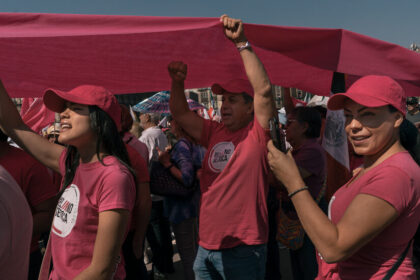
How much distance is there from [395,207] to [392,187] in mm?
70

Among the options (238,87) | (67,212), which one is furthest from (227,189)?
(67,212)

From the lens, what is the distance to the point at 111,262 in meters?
1.57

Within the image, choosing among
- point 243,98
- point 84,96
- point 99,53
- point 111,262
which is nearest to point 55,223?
point 111,262

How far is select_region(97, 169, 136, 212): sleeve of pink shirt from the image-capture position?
1.57m

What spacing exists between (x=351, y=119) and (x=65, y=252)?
4.65 feet

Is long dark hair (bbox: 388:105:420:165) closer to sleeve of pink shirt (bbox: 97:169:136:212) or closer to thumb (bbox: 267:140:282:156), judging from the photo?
thumb (bbox: 267:140:282:156)

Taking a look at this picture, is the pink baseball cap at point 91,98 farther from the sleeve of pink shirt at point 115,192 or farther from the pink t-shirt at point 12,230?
the pink t-shirt at point 12,230

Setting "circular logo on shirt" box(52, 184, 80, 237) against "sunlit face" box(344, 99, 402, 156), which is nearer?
"sunlit face" box(344, 99, 402, 156)

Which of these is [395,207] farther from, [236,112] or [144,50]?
[144,50]

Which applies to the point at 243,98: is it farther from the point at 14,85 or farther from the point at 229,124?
the point at 14,85

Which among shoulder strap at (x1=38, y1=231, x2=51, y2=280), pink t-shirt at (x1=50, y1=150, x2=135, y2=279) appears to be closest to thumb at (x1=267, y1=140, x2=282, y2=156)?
pink t-shirt at (x1=50, y1=150, x2=135, y2=279)

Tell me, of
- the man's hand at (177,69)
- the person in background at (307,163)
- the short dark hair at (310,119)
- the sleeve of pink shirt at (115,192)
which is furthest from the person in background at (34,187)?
the short dark hair at (310,119)

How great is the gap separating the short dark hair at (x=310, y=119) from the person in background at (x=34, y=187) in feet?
7.13

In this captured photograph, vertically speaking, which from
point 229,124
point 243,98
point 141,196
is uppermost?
point 243,98
